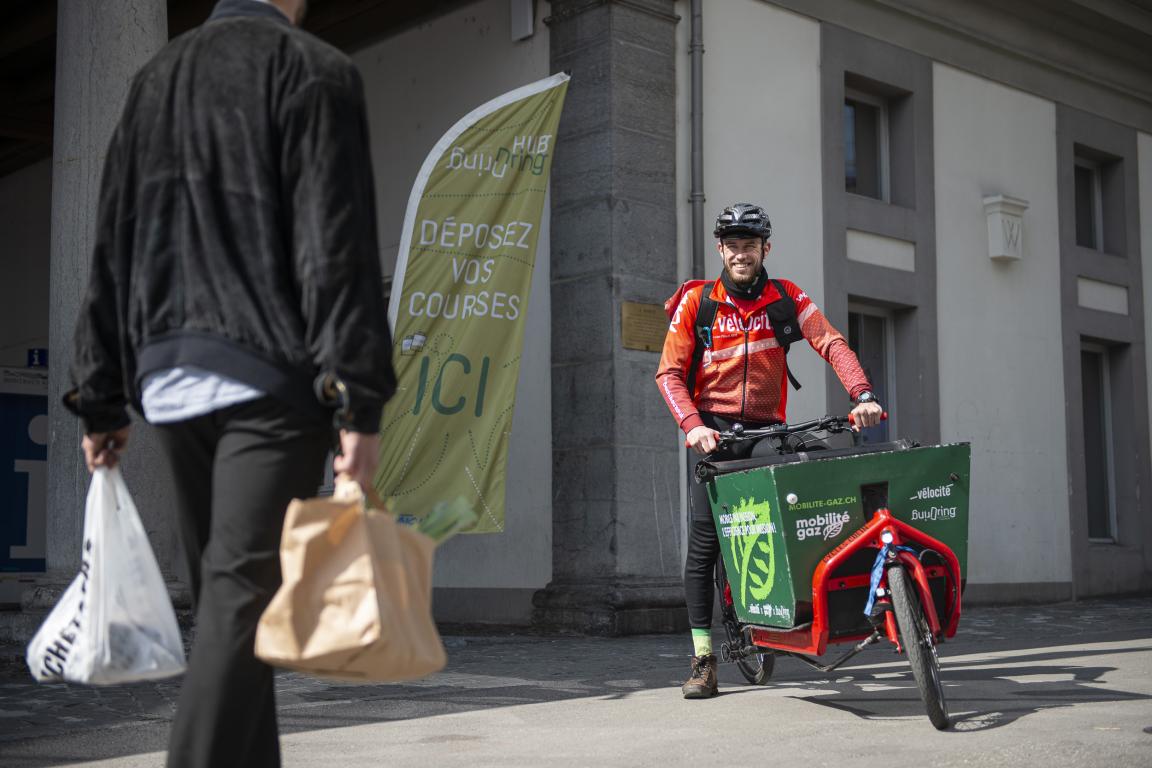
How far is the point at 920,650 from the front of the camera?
473cm

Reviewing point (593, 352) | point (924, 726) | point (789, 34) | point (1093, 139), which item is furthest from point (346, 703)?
point (1093, 139)

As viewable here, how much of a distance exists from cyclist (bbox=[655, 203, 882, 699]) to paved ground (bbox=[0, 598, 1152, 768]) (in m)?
0.48

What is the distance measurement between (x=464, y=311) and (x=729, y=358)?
308 cm

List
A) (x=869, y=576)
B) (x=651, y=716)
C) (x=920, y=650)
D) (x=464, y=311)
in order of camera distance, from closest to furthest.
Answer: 1. (x=920, y=650)
2. (x=869, y=576)
3. (x=651, y=716)
4. (x=464, y=311)

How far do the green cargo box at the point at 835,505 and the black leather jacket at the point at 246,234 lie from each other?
2.82 m

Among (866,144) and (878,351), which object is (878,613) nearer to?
(878,351)

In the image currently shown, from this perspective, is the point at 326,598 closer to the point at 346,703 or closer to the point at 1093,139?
the point at 346,703

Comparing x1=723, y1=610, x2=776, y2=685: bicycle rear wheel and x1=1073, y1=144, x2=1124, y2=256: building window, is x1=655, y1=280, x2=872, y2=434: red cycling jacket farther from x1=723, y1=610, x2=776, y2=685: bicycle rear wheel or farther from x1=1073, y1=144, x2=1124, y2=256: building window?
x1=1073, y1=144, x2=1124, y2=256: building window

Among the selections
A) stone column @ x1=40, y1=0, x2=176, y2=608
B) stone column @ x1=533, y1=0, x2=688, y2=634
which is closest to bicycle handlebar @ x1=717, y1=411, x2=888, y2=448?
stone column @ x1=40, y1=0, x2=176, y2=608

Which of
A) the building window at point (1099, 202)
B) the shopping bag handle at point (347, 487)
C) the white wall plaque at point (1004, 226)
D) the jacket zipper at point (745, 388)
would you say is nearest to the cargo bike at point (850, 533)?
the jacket zipper at point (745, 388)

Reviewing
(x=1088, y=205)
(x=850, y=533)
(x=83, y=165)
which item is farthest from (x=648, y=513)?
(x=1088, y=205)

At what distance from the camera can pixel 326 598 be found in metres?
2.32

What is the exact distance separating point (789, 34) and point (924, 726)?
25.4 ft

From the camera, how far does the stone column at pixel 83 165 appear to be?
8.19m
